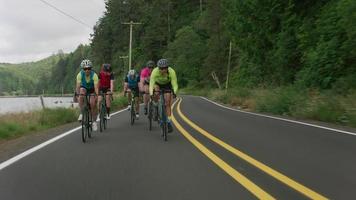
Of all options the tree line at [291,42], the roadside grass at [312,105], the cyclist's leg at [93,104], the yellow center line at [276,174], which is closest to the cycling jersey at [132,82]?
the cyclist's leg at [93,104]

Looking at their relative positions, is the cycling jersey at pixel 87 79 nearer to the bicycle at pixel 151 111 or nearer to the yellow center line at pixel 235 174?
the bicycle at pixel 151 111

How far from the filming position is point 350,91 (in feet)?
59.5

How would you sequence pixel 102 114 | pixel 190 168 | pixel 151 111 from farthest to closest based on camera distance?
pixel 102 114 < pixel 151 111 < pixel 190 168

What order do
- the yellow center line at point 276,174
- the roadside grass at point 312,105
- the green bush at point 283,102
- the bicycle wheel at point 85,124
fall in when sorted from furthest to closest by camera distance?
1. the green bush at point 283,102
2. the roadside grass at point 312,105
3. the bicycle wheel at point 85,124
4. the yellow center line at point 276,174

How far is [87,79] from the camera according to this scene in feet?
36.4

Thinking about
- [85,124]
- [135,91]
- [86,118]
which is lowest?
[85,124]

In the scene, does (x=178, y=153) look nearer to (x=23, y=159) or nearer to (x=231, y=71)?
(x=23, y=159)

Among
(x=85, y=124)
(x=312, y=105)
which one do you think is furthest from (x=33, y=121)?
(x=312, y=105)

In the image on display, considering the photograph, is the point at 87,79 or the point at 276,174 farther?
the point at 87,79

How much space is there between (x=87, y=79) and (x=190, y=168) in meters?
5.08

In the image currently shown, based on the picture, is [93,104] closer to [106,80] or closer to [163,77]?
[163,77]

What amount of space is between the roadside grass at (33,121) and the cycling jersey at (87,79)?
3.33 metres

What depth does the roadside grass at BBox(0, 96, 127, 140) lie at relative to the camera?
13537 mm

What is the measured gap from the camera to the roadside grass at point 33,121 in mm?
13537
